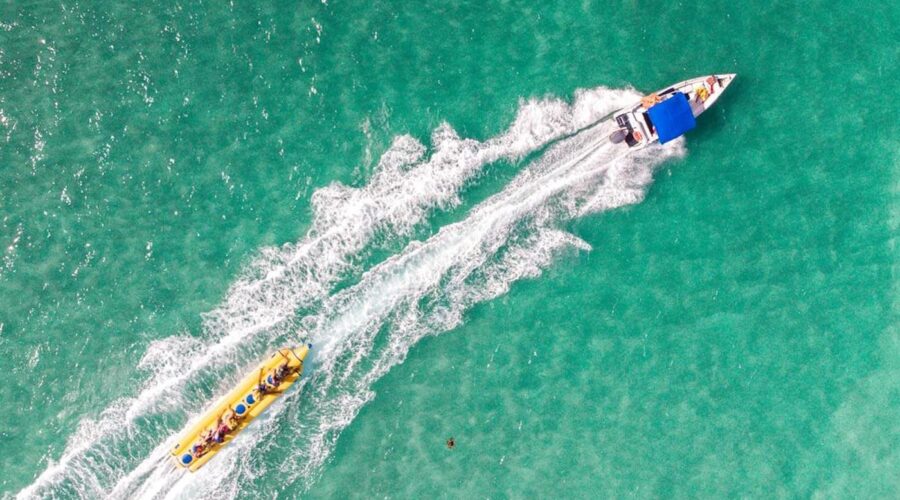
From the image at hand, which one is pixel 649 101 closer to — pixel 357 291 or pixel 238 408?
pixel 357 291

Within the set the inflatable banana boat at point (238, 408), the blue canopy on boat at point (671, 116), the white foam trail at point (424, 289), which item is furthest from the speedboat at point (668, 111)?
the inflatable banana boat at point (238, 408)

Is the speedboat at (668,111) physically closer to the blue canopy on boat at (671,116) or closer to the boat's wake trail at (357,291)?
the blue canopy on boat at (671,116)

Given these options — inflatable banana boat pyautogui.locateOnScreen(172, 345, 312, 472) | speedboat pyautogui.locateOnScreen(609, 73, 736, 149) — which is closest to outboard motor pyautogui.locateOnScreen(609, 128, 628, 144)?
speedboat pyautogui.locateOnScreen(609, 73, 736, 149)

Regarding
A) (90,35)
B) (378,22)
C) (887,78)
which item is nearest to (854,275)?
(887,78)

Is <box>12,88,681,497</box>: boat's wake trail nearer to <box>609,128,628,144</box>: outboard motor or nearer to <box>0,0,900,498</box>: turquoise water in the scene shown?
<box>0,0,900,498</box>: turquoise water

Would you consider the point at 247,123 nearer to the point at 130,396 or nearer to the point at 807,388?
the point at 130,396

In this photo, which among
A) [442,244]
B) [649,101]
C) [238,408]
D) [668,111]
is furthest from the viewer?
[442,244]

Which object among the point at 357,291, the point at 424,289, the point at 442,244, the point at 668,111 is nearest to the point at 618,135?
the point at 668,111
